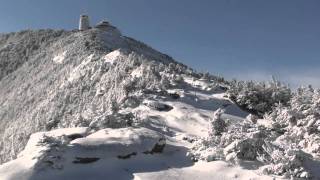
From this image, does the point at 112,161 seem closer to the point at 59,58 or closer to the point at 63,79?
the point at 63,79

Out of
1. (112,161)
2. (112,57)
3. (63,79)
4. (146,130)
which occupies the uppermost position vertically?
(112,57)

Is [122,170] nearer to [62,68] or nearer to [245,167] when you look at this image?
[245,167]

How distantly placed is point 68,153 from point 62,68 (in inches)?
2129

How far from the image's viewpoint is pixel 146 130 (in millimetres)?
24812

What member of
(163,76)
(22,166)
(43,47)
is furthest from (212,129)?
(43,47)

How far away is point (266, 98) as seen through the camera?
3941 centimetres

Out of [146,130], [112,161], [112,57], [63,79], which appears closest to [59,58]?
[63,79]

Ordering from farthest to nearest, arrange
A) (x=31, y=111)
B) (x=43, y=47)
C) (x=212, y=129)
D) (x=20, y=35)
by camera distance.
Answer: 1. (x=20, y=35)
2. (x=43, y=47)
3. (x=31, y=111)
4. (x=212, y=129)

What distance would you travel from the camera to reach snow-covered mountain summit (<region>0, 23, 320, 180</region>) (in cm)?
2075

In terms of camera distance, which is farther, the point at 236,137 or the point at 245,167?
the point at 236,137

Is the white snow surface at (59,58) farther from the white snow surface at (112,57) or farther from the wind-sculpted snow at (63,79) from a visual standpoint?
the white snow surface at (112,57)

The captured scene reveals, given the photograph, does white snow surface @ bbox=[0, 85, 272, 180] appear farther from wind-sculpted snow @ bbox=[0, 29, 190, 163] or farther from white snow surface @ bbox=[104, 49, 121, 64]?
white snow surface @ bbox=[104, 49, 121, 64]

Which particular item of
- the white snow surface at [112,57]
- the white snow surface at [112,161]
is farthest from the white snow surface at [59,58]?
the white snow surface at [112,161]

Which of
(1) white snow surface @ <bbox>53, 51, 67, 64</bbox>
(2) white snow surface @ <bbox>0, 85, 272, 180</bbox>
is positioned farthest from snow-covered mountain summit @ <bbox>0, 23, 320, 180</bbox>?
(1) white snow surface @ <bbox>53, 51, 67, 64</bbox>
